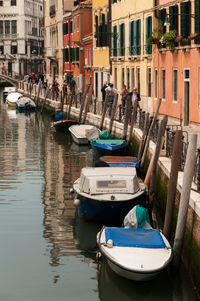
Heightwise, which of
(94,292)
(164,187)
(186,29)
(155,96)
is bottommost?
(94,292)

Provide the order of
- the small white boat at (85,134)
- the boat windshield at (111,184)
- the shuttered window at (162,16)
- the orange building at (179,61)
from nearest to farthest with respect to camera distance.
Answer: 1. the boat windshield at (111,184)
2. the orange building at (179,61)
3. the shuttered window at (162,16)
4. the small white boat at (85,134)

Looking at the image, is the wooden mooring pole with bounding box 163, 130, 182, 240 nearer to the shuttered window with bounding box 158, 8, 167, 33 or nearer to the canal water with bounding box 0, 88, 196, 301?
the canal water with bounding box 0, 88, 196, 301

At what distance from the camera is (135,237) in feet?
39.8

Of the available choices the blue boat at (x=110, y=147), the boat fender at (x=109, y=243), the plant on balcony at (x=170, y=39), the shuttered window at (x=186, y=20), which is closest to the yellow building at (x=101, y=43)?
the plant on balcony at (x=170, y=39)

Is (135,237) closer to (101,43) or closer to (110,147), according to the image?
(110,147)

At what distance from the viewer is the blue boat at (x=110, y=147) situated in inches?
941

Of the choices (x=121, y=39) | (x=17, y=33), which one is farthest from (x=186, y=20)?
(x=17, y=33)

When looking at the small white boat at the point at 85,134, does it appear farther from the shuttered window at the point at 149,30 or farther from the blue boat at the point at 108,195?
the blue boat at the point at 108,195

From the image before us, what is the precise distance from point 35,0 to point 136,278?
98.4 metres

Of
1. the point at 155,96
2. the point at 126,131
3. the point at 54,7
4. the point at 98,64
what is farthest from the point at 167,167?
the point at 54,7

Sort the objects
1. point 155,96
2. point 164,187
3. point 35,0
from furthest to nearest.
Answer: point 35,0 < point 155,96 < point 164,187

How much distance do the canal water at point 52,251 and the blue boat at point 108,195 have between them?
39 cm

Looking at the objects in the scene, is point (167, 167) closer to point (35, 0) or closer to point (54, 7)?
point (54, 7)

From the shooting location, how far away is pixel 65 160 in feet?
84.8
